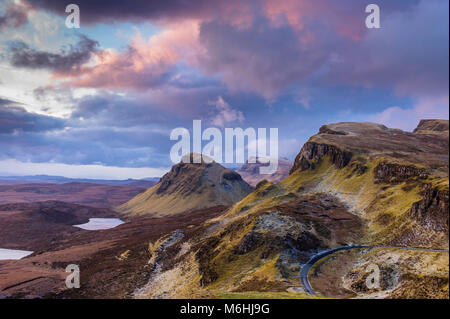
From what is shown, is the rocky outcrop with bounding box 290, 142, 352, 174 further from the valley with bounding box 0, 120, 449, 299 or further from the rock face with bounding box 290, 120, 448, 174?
the valley with bounding box 0, 120, 449, 299

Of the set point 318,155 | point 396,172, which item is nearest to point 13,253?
point 318,155

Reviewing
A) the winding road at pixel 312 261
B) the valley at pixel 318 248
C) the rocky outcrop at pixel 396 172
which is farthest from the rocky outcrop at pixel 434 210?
the rocky outcrop at pixel 396 172

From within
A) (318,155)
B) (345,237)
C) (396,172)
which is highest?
(318,155)

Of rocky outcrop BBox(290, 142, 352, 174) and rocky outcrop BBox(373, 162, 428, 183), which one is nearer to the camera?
rocky outcrop BBox(373, 162, 428, 183)

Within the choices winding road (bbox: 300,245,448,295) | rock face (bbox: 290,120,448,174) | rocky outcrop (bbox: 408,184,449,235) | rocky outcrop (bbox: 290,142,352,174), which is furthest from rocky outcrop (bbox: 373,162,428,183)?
winding road (bbox: 300,245,448,295)

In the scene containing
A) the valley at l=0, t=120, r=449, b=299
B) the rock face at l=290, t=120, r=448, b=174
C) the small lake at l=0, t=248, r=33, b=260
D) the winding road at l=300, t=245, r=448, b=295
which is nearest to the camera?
the valley at l=0, t=120, r=449, b=299

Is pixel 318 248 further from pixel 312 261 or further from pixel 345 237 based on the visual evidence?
pixel 345 237
